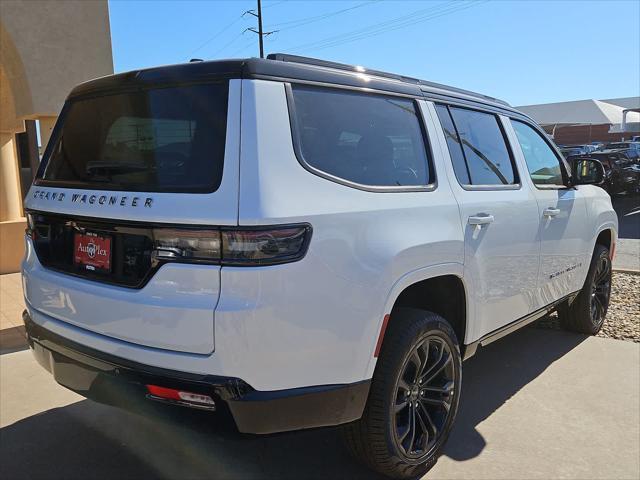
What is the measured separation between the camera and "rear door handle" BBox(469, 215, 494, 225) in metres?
3.01

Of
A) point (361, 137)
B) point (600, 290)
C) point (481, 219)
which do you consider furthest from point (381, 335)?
point (600, 290)

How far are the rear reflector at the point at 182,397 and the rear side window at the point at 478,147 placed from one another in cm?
186

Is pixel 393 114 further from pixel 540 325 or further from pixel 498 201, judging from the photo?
pixel 540 325

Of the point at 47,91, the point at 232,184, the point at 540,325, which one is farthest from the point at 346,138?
the point at 47,91

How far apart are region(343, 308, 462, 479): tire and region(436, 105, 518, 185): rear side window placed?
94cm

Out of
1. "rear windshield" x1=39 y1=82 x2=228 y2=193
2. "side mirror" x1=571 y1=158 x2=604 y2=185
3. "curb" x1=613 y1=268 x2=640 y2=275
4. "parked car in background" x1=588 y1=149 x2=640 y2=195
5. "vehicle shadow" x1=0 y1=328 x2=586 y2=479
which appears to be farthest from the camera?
"parked car in background" x1=588 y1=149 x2=640 y2=195

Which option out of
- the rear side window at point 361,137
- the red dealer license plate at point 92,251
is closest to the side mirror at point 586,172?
the rear side window at point 361,137

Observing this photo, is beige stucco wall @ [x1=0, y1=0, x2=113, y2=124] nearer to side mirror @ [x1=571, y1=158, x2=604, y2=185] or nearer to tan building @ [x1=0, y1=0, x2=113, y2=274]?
tan building @ [x1=0, y1=0, x2=113, y2=274]

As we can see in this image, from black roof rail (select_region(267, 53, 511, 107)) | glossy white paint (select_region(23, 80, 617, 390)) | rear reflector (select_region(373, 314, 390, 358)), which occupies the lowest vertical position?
rear reflector (select_region(373, 314, 390, 358))

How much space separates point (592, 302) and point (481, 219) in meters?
2.74

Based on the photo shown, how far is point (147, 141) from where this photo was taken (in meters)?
2.39

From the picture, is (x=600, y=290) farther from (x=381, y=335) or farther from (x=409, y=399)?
(x=381, y=335)

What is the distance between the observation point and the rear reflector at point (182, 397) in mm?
2080

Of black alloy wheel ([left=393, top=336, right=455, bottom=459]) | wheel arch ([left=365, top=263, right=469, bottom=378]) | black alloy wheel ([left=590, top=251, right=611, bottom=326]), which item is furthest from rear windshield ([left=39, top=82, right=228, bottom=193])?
black alloy wheel ([left=590, top=251, right=611, bottom=326])
